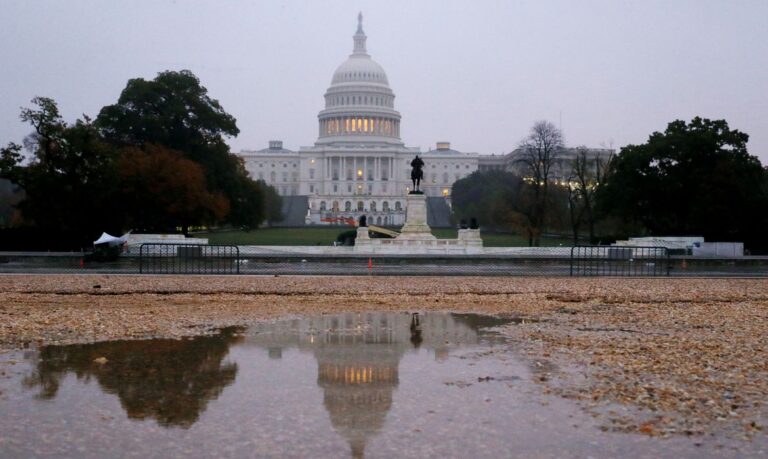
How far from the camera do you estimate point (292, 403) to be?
9.52m

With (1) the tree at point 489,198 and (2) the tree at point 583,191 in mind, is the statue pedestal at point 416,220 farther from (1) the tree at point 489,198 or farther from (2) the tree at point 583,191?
(2) the tree at point 583,191

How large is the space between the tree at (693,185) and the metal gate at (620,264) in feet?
18.3

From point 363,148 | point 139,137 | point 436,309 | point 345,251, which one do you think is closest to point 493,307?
point 436,309

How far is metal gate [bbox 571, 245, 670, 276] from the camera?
104 feet

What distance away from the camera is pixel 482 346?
1345cm

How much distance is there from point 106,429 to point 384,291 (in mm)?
14986

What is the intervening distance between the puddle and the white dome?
149669 mm

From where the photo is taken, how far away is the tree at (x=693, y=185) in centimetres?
4759

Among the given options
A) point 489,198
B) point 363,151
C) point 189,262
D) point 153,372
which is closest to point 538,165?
point 489,198

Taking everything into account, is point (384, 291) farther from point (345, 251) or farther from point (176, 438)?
point (345, 251)

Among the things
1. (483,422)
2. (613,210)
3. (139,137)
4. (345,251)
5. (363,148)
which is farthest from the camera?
(363,148)

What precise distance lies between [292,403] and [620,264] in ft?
95.8

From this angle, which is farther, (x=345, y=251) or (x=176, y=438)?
(x=345, y=251)

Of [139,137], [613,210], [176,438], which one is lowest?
[176,438]
